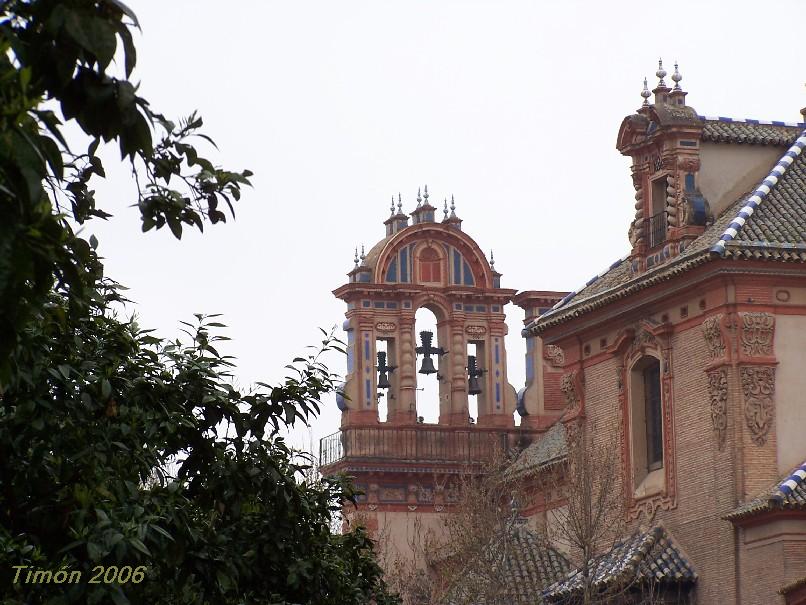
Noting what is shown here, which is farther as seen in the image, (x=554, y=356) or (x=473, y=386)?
(x=554, y=356)

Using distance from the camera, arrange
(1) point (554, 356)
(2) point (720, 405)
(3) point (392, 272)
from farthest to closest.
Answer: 1. (1) point (554, 356)
2. (3) point (392, 272)
3. (2) point (720, 405)

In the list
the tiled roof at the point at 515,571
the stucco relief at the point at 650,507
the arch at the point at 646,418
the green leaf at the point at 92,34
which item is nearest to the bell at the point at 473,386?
the tiled roof at the point at 515,571

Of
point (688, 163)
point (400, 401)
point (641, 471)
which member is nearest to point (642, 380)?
point (641, 471)

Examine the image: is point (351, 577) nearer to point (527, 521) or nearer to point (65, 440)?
point (65, 440)

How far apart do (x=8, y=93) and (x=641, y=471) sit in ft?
107

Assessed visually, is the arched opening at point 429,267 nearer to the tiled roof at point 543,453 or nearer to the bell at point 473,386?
the bell at point 473,386

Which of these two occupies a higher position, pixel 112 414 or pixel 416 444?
pixel 416 444

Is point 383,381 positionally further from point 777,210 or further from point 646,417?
point 777,210

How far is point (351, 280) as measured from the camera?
184 feet

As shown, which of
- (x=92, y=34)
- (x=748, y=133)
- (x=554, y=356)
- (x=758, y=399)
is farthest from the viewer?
(x=554, y=356)

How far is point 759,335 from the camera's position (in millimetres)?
35031

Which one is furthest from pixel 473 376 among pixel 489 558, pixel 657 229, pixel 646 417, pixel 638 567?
pixel 638 567

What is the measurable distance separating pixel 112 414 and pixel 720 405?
22.9 meters

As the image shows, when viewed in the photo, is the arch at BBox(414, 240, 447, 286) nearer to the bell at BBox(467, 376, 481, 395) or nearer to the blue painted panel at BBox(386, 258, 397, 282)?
the blue painted panel at BBox(386, 258, 397, 282)
